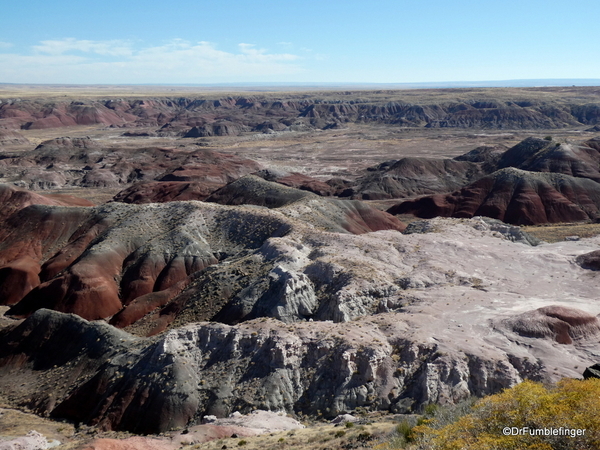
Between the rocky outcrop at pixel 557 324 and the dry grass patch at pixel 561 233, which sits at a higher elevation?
the rocky outcrop at pixel 557 324

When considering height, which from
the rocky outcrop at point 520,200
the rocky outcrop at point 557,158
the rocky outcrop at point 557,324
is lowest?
the rocky outcrop at point 520,200


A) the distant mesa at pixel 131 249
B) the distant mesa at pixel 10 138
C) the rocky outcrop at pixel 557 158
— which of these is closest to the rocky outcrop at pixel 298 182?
the distant mesa at pixel 131 249

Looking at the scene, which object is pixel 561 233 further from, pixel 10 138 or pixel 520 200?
pixel 10 138

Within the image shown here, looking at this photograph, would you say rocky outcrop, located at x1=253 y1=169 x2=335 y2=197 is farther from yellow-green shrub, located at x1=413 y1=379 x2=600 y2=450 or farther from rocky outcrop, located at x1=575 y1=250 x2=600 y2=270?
yellow-green shrub, located at x1=413 y1=379 x2=600 y2=450

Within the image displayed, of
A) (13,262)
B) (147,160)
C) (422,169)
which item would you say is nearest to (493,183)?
(422,169)

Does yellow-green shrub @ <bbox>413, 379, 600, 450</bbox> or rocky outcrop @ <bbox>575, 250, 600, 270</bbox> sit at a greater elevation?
yellow-green shrub @ <bbox>413, 379, 600, 450</bbox>

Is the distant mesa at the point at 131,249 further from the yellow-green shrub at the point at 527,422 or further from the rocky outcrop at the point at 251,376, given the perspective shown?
the yellow-green shrub at the point at 527,422

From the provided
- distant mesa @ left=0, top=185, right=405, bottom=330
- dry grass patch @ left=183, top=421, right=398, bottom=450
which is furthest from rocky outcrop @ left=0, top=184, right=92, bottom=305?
dry grass patch @ left=183, top=421, right=398, bottom=450

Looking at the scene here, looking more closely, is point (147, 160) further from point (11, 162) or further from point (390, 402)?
point (390, 402)
